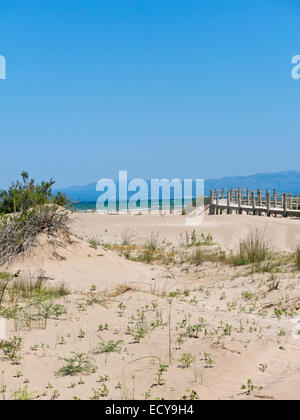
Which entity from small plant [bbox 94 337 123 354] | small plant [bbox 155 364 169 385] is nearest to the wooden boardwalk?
small plant [bbox 94 337 123 354]

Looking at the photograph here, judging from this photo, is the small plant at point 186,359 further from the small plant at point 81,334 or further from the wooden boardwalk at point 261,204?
the wooden boardwalk at point 261,204

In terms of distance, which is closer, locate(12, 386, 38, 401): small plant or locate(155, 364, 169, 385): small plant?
locate(12, 386, 38, 401): small plant

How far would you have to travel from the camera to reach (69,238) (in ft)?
39.9

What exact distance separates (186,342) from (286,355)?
118 centimetres

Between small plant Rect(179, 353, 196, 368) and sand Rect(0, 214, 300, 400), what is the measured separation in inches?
1.3

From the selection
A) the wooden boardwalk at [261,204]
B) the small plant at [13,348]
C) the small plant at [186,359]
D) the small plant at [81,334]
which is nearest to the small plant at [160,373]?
the small plant at [186,359]

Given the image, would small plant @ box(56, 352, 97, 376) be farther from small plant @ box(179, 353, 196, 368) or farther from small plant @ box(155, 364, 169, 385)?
small plant @ box(179, 353, 196, 368)

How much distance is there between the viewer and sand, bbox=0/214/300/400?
424 centimetres

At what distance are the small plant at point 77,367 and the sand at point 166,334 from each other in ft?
0.21

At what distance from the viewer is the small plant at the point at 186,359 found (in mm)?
4757

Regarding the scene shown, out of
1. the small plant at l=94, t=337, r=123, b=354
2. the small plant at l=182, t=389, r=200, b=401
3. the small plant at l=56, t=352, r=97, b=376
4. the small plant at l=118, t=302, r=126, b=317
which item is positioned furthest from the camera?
the small plant at l=118, t=302, r=126, b=317

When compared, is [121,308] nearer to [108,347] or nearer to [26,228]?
[108,347]

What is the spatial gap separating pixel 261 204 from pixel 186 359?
91.8ft
